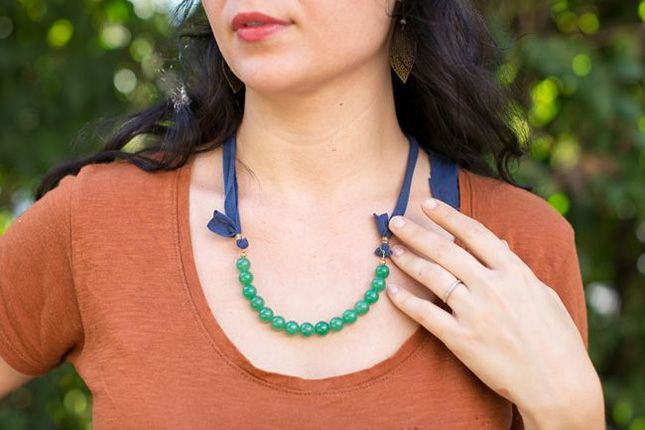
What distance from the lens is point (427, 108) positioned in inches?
77.7

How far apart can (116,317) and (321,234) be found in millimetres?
363

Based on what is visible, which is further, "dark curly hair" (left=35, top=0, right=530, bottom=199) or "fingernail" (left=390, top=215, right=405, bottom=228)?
"dark curly hair" (left=35, top=0, right=530, bottom=199)

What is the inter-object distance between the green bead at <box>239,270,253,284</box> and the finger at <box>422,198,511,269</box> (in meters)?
0.30

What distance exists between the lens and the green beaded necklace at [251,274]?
167cm

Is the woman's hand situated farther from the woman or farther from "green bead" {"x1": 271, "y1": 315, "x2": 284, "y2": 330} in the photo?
"green bead" {"x1": 271, "y1": 315, "x2": 284, "y2": 330}

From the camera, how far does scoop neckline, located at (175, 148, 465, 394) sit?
5.25 ft

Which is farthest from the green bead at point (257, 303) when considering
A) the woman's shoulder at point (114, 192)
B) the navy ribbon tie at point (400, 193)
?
the woman's shoulder at point (114, 192)

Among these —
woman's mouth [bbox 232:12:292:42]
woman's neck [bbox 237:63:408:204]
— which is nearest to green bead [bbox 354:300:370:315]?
woman's neck [bbox 237:63:408:204]

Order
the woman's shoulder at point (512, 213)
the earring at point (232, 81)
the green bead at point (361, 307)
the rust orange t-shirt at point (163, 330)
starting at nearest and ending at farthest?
the rust orange t-shirt at point (163, 330) → the green bead at point (361, 307) → the woman's shoulder at point (512, 213) → the earring at point (232, 81)

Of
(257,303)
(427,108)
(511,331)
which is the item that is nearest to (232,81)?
(427,108)

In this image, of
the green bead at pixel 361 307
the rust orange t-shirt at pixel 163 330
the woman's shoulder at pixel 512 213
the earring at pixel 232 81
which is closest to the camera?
the rust orange t-shirt at pixel 163 330

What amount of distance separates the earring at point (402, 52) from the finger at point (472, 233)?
11.3 inches

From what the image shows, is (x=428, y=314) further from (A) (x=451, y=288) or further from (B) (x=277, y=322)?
(B) (x=277, y=322)

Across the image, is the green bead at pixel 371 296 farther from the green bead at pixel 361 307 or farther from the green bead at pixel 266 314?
the green bead at pixel 266 314
